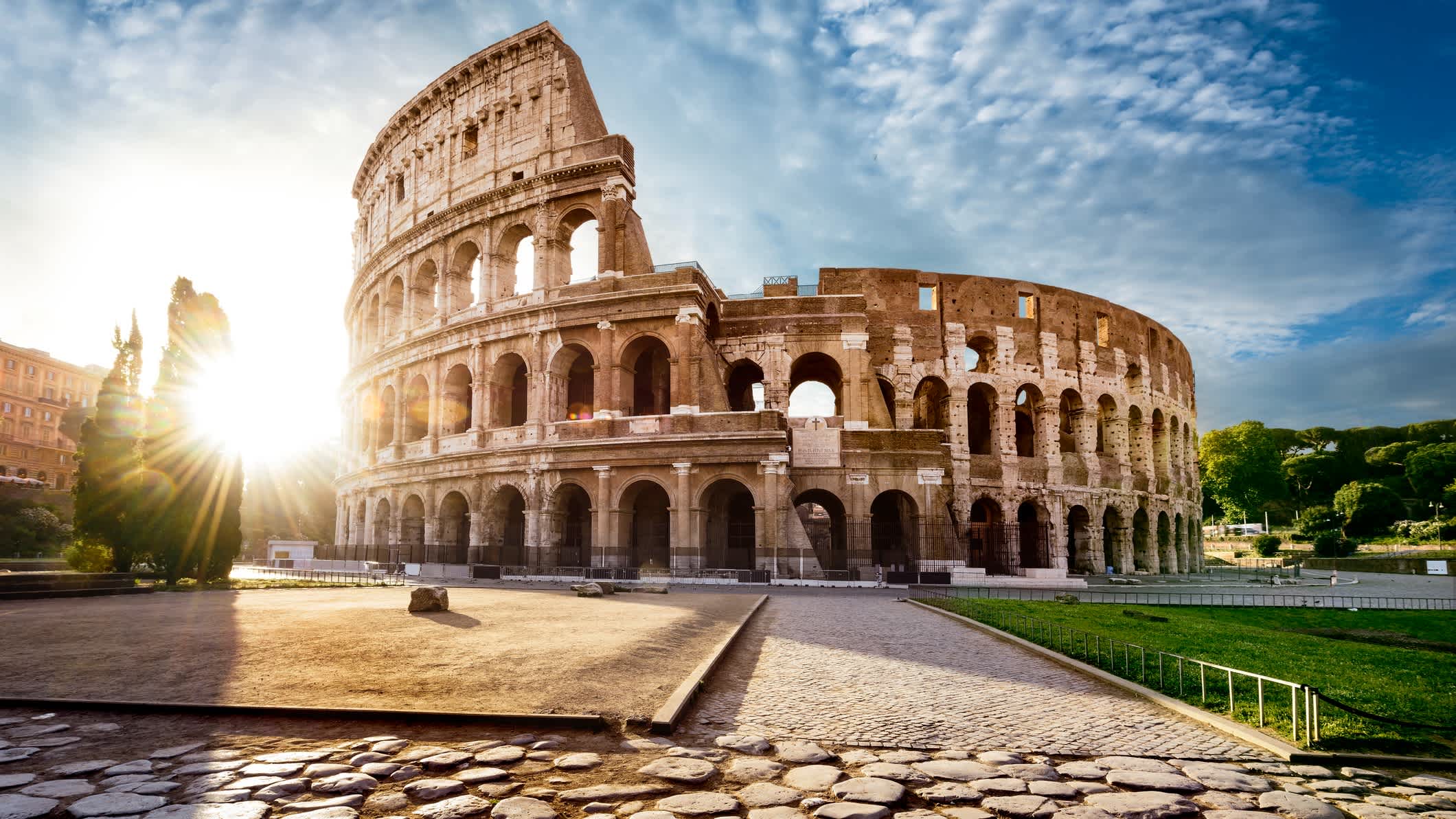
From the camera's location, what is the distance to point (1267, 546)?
50.2 m

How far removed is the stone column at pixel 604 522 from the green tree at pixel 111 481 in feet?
40.9

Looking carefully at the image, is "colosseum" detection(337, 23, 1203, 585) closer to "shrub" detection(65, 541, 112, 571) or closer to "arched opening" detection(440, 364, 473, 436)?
"arched opening" detection(440, 364, 473, 436)

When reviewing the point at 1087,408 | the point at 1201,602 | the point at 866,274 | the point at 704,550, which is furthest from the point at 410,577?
the point at 1087,408

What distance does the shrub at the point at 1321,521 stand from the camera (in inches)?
2167

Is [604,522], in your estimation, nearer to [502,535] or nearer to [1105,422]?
[502,535]

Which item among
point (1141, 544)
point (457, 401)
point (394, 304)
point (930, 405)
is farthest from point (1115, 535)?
point (394, 304)

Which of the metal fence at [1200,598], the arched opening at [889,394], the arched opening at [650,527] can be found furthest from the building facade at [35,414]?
the metal fence at [1200,598]

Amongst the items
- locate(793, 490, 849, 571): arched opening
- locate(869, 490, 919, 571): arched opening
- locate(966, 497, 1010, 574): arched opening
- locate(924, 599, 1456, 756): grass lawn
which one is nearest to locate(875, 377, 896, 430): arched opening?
locate(869, 490, 919, 571): arched opening

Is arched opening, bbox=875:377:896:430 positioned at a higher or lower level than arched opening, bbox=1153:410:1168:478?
higher

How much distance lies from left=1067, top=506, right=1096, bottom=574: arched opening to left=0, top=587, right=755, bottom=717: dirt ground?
2650cm

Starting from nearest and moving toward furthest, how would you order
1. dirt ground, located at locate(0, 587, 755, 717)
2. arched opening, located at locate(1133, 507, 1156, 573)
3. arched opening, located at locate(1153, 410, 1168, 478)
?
dirt ground, located at locate(0, 587, 755, 717) → arched opening, located at locate(1133, 507, 1156, 573) → arched opening, located at locate(1153, 410, 1168, 478)

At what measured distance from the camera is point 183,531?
63.9 feet

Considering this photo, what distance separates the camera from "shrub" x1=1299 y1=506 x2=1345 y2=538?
181 ft

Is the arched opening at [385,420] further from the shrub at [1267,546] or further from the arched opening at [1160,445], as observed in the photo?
the shrub at [1267,546]
